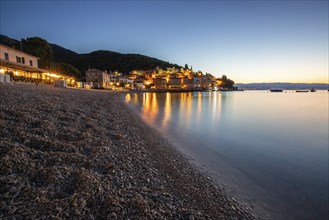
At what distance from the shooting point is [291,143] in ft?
41.2

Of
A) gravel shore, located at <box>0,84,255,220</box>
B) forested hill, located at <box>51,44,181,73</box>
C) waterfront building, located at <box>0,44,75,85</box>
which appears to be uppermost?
forested hill, located at <box>51,44,181,73</box>

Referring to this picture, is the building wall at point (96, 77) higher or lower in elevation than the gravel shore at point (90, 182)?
higher

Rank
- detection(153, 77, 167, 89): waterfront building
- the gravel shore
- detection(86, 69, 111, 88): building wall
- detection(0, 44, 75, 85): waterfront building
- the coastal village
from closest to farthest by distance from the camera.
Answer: the gravel shore, detection(0, 44, 75, 85): waterfront building, the coastal village, detection(86, 69, 111, 88): building wall, detection(153, 77, 167, 89): waterfront building

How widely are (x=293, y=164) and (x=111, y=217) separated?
9401 millimetres

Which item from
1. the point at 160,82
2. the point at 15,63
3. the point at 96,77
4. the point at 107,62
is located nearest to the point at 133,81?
the point at 160,82

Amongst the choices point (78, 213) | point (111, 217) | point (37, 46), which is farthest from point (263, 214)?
point (37, 46)

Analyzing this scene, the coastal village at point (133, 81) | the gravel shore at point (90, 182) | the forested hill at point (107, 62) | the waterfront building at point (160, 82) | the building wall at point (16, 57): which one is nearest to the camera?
the gravel shore at point (90, 182)

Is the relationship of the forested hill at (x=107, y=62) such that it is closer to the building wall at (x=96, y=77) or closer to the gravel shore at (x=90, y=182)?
the building wall at (x=96, y=77)

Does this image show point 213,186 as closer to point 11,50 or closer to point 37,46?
point 11,50

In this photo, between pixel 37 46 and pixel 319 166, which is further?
pixel 37 46

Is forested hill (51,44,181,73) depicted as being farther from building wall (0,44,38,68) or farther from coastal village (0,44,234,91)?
building wall (0,44,38,68)

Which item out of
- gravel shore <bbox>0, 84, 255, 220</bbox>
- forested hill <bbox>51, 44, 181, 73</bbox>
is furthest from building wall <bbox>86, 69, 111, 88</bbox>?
gravel shore <bbox>0, 84, 255, 220</bbox>

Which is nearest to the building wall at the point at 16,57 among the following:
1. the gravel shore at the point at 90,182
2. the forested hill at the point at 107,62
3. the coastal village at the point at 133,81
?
the coastal village at the point at 133,81

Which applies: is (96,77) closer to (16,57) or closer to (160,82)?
(16,57)
